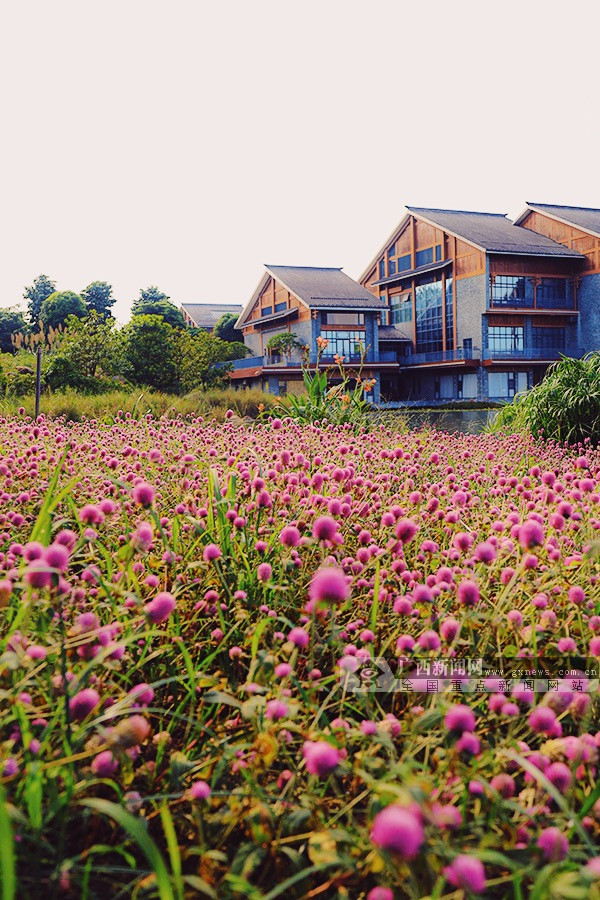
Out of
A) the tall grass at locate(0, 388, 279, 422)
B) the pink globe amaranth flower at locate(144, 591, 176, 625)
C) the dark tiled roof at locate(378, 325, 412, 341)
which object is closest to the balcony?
the dark tiled roof at locate(378, 325, 412, 341)

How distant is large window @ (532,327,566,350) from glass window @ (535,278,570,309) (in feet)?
3.70

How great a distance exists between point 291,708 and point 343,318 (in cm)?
3071

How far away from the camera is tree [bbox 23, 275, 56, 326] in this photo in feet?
167

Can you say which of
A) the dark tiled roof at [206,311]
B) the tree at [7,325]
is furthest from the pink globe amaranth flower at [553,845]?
the tree at [7,325]

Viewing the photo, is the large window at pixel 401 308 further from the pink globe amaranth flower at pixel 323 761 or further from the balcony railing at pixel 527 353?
the pink globe amaranth flower at pixel 323 761

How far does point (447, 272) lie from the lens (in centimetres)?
3170

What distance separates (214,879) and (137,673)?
2.50ft

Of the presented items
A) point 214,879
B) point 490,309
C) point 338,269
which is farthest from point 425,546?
point 338,269

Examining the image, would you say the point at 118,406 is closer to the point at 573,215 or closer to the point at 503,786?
the point at 503,786

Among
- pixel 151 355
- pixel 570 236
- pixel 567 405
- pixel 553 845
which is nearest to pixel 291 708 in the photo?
pixel 553 845

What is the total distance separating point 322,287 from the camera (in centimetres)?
3203

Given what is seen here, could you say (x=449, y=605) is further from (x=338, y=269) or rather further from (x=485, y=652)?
(x=338, y=269)

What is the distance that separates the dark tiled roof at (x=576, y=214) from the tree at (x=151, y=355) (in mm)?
20817

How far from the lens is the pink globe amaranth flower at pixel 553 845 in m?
0.98
